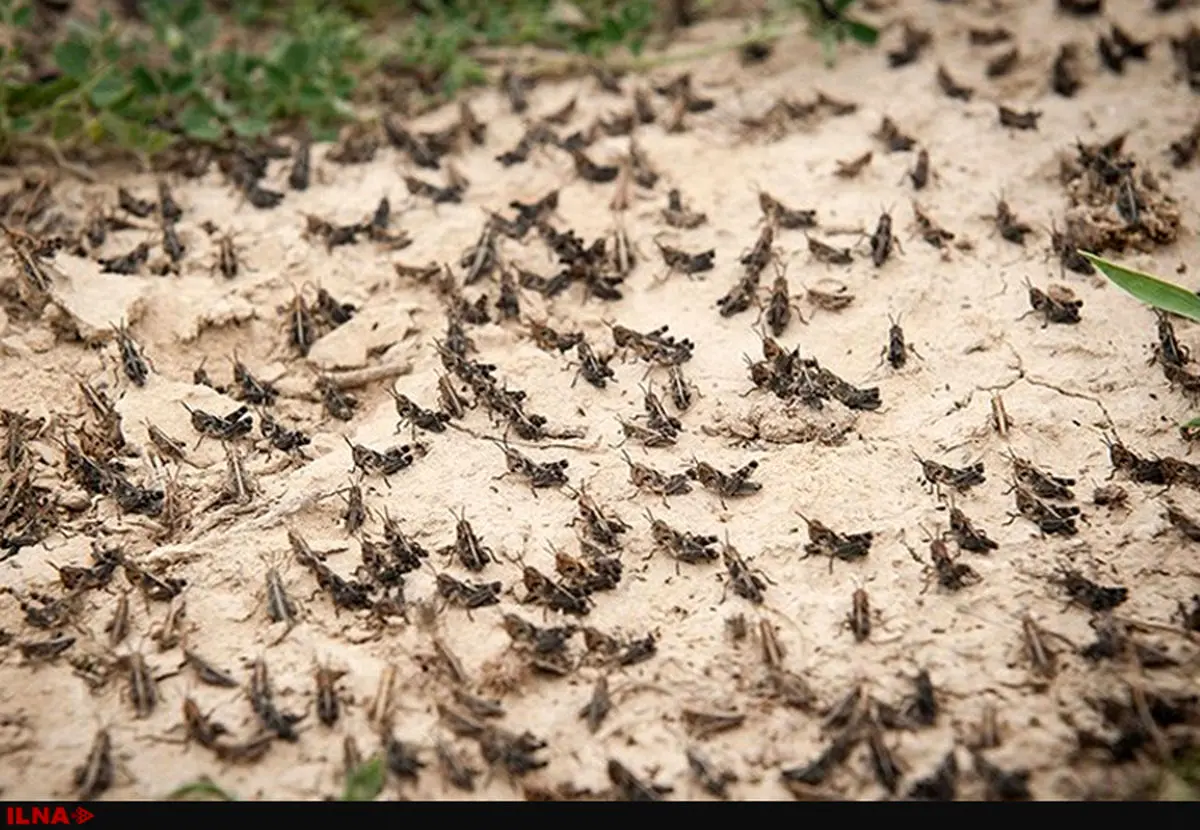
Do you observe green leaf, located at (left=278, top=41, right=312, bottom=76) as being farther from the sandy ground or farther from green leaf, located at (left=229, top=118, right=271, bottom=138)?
the sandy ground

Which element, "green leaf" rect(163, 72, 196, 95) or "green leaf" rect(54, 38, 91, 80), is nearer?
"green leaf" rect(54, 38, 91, 80)

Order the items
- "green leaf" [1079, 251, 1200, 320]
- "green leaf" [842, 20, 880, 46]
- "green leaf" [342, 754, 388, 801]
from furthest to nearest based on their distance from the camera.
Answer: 1. "green leaf" [842, 20, 880, 46]
2. "green leaf" [1079, 251, 1200, 320]
3. "green leaf" [342, 754, 388, 801]

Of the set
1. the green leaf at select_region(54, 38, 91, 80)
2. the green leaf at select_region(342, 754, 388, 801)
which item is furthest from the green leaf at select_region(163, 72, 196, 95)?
the green leaf at select_region(342, 754, 388, 801)

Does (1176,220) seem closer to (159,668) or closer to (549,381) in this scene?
(549,381)

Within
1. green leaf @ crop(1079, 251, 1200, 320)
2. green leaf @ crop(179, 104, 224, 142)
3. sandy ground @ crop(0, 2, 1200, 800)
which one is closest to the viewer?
sandy ground @ crop(0, 2, 1200, 800)
